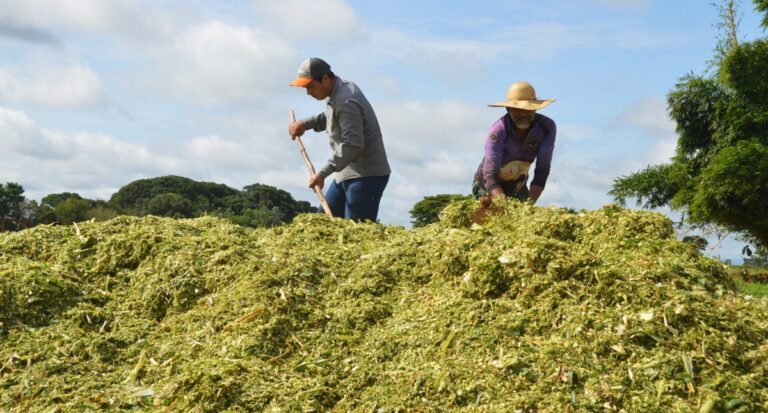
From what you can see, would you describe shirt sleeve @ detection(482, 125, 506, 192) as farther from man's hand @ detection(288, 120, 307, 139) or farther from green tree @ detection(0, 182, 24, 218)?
green tree @ detection(0, 182, 24, 218)

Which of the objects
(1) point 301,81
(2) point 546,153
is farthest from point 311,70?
(2) point 546,153

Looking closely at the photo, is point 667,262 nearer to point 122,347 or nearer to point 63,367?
point 122,347

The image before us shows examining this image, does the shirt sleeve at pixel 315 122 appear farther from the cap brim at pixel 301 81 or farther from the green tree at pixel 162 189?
the green tree at pixel 162 189

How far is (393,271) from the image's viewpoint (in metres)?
4.39

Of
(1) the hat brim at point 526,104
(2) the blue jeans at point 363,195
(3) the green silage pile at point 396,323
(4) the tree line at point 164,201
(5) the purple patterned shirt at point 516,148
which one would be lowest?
(3) the green silage pile at point 396,323

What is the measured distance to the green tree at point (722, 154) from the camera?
15750mm

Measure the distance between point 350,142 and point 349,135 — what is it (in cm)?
7

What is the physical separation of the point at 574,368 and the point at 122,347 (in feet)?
Answer: 8.05

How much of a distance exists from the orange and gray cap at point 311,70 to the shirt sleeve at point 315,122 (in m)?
0.97

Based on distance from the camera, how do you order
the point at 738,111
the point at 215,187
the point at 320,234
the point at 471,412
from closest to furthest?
the point at 471,412
the point at 320,234
the point at 738,111
the point at 215,187

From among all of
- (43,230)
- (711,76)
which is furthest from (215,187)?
(43,230)

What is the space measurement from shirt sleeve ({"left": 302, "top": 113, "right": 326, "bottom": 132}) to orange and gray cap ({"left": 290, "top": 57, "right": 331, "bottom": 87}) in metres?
0.97

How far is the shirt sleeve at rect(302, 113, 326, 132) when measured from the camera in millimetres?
7488

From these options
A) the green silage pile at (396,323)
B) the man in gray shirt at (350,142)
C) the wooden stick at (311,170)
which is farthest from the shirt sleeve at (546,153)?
the wooden stick at (311,170)
